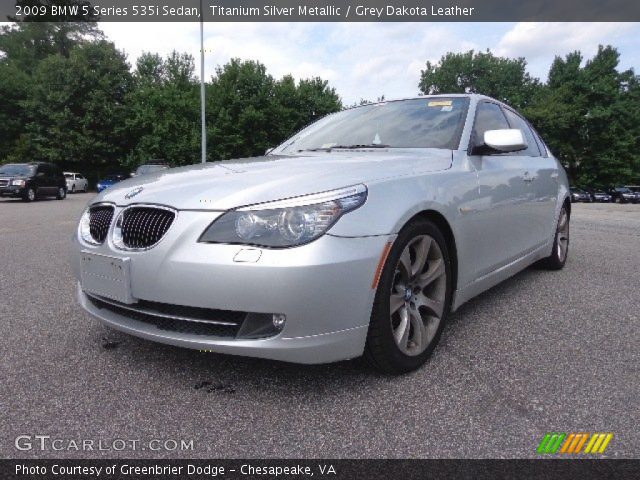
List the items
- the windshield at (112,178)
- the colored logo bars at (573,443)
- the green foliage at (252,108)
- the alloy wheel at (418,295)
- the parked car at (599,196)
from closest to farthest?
1. the colored logo bars at (573,443)
2. the alloy wheel at (418,295)
3. the windshield at (112,178)
4. the green foliage at (252,108)
5. the parked car at (599,196)

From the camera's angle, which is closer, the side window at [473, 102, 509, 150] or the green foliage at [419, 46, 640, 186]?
the side window at [473, 102, 509, 150]

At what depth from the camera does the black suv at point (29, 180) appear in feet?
56.5

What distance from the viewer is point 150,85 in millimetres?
33688

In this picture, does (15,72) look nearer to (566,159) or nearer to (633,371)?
(633,371)

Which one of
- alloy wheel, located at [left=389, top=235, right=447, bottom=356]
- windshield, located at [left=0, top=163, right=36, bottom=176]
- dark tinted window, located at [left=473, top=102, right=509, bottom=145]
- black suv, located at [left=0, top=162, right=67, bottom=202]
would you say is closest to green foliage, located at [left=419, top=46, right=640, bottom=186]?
black suv, located at [left=0, top=162, right=67, bottom=202]

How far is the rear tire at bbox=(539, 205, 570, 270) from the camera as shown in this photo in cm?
454

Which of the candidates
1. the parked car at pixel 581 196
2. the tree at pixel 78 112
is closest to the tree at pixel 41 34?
the tree at pixel 78 112

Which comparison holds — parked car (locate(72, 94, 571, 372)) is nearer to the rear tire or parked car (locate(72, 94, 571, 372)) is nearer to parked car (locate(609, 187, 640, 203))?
the rear tire

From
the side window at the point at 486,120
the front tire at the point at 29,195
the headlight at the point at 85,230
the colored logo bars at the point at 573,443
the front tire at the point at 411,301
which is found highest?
the side window at the point at 486,120

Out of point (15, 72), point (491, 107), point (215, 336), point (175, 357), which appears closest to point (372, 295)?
point (215, 336)

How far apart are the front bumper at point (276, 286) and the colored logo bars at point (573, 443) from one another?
0.76 metres

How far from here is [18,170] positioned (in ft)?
58.6

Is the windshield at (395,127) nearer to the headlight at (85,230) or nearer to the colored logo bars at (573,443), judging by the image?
the headlight at (85,230)

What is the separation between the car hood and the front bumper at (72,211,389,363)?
0.14 metres
